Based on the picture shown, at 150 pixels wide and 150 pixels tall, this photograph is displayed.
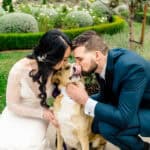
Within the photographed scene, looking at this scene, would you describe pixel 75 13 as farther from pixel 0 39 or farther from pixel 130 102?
pixel 130 102

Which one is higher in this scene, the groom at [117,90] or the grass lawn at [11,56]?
the groom at [117,90]

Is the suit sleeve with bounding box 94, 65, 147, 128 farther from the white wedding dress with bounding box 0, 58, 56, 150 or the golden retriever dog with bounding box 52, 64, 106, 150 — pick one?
the white wedding dress with bounding box 0, 58, 56, 150

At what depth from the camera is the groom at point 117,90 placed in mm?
3969

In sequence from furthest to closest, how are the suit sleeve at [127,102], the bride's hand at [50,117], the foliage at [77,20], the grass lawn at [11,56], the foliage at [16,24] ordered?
the foliage at [77,20]
the foliage at [16,24]
the grass lawn at [11,56]
the bride's hand at [50,117]
the suit sleeve at [127,102]

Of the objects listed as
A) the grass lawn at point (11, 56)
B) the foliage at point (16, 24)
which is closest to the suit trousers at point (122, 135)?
the grass lawn at point (11, 56)

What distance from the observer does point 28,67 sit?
14.4 ft

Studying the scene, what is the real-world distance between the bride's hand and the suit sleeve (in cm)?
42

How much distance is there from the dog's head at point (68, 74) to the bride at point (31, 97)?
0.05m

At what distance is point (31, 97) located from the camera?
452 cm

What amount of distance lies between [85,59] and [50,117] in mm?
691

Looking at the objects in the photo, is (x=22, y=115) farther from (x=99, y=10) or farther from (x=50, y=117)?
(x=99, y=10)

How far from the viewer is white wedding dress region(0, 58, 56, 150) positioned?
4406 millimetres

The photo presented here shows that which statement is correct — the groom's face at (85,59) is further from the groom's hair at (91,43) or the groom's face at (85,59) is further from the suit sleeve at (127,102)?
the suit sleeve at (127,102)

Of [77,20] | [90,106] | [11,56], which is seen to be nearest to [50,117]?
[90,106]
